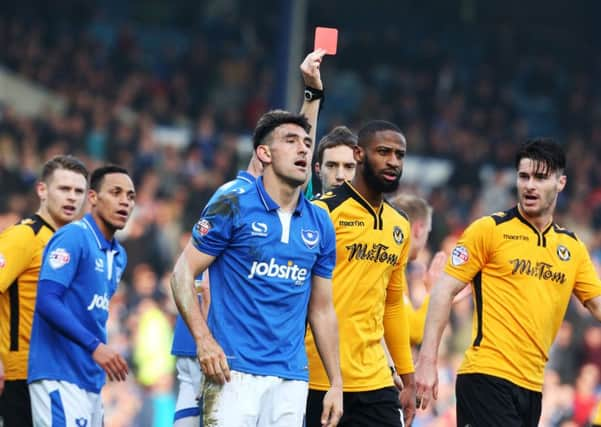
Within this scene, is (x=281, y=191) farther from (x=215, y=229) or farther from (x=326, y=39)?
(x=326, y=39)

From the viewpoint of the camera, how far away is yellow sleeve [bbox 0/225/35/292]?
313 inches

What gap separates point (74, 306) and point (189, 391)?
Answer: 1012 mm

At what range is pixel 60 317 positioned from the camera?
24.3ft

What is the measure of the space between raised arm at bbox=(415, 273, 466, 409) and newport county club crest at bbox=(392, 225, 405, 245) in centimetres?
34

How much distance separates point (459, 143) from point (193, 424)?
15.2 metres

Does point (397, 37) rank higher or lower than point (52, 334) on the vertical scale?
higher

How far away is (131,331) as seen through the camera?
47.0 ft

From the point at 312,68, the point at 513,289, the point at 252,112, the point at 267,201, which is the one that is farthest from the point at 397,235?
the point at 252,112

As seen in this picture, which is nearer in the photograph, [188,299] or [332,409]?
[188,299]

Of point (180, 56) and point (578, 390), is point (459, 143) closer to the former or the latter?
point (180, 56)

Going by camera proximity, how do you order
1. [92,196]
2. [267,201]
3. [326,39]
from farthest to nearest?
[92,196], [326,39], [267,201]

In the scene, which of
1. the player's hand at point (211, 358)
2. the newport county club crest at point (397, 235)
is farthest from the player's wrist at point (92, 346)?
the newport county club crest at point (397, 235)

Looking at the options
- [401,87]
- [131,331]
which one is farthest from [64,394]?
[401,87]

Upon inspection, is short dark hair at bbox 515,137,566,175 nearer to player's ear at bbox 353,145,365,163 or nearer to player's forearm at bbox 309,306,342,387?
player's ear at bbox 353,145,365,163
